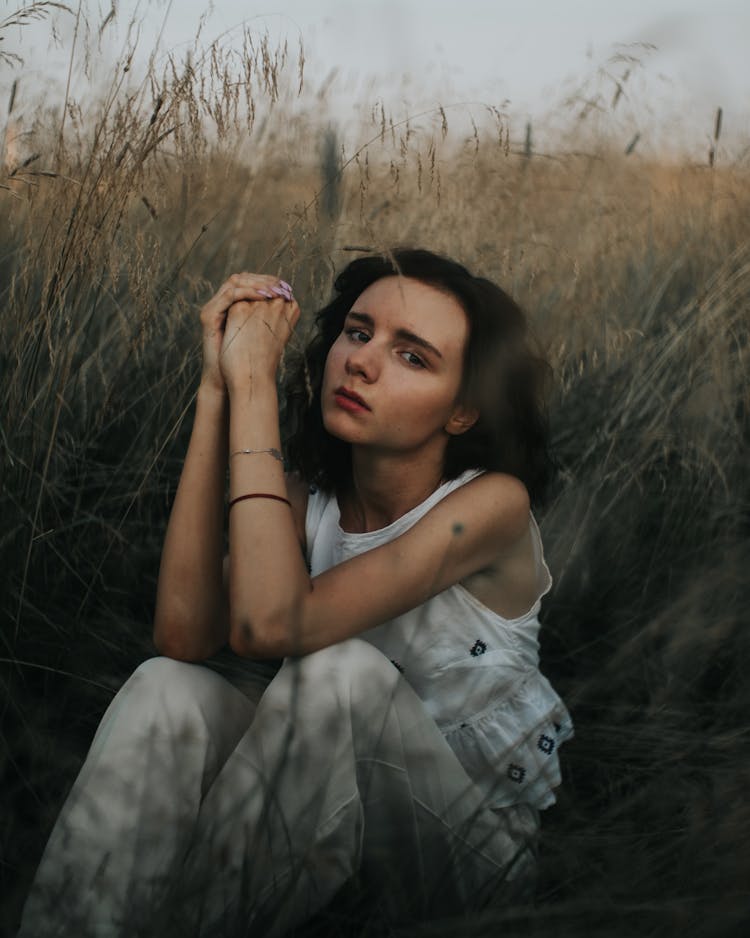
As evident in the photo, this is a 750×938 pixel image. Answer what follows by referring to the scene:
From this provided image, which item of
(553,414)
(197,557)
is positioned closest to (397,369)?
(197,557)

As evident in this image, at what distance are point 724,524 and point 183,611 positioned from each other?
51.9 inches

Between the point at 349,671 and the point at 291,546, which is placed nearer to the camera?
the point at 349,671

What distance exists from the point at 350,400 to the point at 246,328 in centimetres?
24

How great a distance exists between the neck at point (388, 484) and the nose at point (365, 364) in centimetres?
18

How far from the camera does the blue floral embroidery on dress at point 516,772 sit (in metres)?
1.68

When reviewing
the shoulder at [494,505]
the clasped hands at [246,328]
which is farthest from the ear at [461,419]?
the clasped hands at [246,328]

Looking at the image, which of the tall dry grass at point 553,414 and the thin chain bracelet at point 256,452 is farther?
the thin chain bracelet at point 256,452

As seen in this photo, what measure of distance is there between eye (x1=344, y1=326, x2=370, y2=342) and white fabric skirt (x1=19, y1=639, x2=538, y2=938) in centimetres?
58

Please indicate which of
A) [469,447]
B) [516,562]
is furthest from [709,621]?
[469,447]

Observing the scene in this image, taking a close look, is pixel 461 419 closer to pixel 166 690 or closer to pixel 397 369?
pixel 397 369

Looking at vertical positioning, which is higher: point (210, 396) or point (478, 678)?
point (210, 396)

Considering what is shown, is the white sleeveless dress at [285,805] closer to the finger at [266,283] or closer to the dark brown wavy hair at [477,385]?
the dark brown wavy hair at [477,385]

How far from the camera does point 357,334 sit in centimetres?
184

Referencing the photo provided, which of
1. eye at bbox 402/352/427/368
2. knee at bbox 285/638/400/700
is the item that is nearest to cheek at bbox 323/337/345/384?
eye at bbox 402/352/427/368
